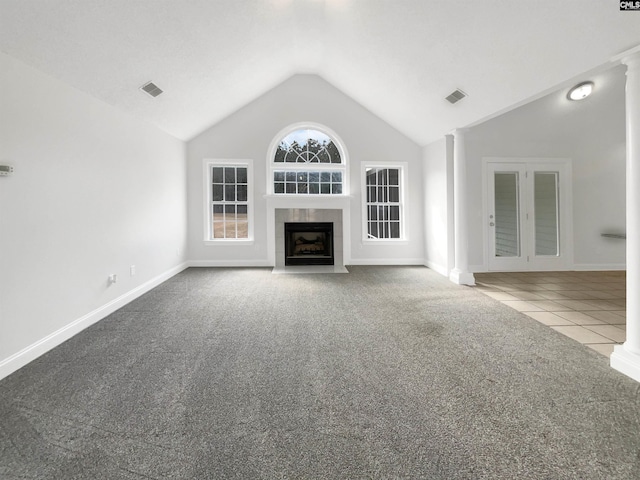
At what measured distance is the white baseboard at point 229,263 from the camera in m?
6.96

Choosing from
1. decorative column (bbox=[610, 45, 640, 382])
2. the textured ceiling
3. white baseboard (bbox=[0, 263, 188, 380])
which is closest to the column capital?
the textured ceiling

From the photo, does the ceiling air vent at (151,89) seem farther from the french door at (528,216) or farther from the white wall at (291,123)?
the french door at (528,216)

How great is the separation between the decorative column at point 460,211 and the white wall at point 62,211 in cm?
452

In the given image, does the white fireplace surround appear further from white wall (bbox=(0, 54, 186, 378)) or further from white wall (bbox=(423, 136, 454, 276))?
white wall (bbox=(0, 54, 186, 378))

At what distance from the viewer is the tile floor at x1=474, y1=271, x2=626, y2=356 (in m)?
3.26

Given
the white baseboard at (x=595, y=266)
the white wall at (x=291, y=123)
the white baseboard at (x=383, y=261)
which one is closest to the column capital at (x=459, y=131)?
the white wall at (x=291, y=123)

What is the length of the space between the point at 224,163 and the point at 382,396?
5856 millimetres

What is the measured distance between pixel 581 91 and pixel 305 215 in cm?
516

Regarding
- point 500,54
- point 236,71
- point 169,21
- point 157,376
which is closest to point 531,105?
point 500,54

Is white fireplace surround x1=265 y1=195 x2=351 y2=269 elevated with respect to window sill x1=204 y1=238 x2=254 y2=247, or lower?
elevated

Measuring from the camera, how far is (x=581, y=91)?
19.7 ft

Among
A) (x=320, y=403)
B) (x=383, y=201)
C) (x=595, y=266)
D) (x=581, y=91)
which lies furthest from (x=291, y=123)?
(x=595, y=266)

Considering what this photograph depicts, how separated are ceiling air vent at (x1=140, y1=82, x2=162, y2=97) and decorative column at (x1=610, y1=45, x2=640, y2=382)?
4.42 metres

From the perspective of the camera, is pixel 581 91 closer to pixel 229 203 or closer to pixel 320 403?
pixel 229 203
